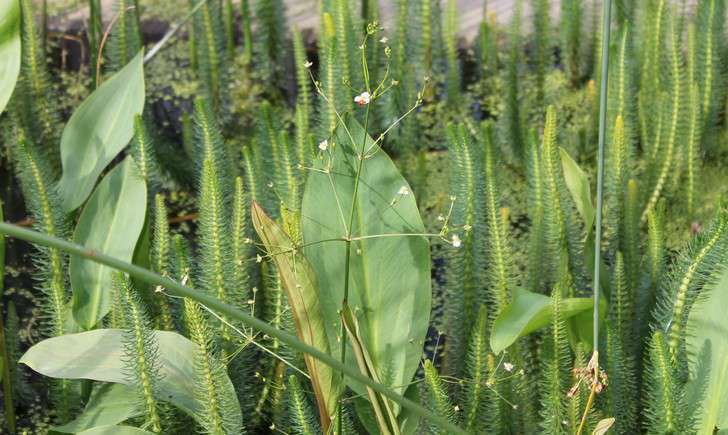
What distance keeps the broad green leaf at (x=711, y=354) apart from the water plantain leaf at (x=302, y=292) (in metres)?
0.35

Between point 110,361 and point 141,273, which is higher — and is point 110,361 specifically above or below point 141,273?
below

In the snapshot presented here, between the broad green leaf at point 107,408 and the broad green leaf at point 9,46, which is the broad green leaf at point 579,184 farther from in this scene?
the broad green leaf at point 9,46

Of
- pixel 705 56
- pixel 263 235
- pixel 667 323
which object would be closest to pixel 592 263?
pixel 667 323

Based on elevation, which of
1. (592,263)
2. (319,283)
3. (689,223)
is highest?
(319,283)

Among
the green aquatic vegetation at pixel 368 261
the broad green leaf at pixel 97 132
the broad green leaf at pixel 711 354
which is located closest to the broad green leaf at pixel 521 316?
the green aquatic vegetation at pixel 368 261

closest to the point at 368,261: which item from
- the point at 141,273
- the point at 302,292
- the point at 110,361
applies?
the point at 302,292

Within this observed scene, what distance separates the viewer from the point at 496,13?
233 cm

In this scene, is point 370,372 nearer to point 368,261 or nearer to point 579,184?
point 368,261

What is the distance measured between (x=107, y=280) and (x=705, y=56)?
42.3 inches

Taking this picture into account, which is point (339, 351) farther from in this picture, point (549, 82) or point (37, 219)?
point (549, 82)

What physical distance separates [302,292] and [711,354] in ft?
1.33

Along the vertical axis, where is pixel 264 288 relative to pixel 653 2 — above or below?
below

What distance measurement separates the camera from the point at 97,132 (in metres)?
1.30

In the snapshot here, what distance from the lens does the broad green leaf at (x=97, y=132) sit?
1275 millimetres
